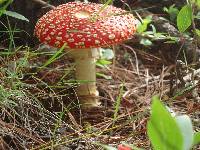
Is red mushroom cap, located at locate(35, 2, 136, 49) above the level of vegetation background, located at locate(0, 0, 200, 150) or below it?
above

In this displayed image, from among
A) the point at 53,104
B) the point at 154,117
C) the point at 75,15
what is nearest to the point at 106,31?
the point at 75,15

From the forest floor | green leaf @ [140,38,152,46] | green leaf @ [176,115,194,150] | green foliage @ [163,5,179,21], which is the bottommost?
the forest floor

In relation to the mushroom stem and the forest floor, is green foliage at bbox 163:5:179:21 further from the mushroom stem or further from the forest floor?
the mushroom stem

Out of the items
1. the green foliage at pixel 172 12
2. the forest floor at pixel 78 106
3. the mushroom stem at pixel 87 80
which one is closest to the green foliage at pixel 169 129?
the forest floor at pixel 78 106

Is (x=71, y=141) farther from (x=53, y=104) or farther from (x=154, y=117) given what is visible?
(x=154, y=117)

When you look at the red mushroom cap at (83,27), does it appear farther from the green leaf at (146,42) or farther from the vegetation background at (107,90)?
the green leaf at (146,42)

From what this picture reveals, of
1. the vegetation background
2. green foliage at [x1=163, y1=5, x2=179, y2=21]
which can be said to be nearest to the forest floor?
the vegetation background

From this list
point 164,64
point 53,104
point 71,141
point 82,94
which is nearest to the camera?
point 71,141
